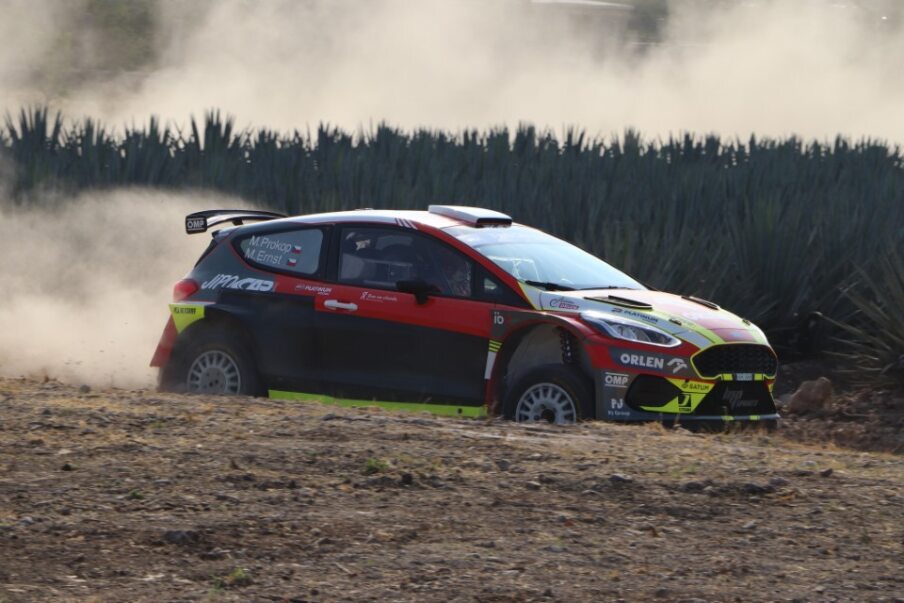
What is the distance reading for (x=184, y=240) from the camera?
1739cm

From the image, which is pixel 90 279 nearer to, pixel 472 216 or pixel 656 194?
pixel 656 194

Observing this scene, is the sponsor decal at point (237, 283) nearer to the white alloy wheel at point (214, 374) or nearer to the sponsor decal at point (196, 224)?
the white alloy wheel at point (214, 374)

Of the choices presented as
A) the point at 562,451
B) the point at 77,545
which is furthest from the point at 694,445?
the point at 77,545

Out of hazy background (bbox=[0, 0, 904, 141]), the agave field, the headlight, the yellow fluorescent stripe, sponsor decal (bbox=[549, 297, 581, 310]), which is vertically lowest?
the yellow fluorescent stripe

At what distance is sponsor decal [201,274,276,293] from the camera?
11.2 metres

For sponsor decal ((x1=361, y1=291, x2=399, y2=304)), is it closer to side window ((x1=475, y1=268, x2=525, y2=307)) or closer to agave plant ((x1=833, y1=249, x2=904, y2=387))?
side window ((x1=475, y1=268, x2=525, y2=307))

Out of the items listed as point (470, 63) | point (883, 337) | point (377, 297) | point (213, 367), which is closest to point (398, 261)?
point (377, 297)

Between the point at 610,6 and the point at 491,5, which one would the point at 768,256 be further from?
the point at 610,6

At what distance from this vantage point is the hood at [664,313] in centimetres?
1009

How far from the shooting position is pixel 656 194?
17859 millimetres

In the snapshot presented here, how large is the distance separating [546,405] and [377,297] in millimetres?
1436

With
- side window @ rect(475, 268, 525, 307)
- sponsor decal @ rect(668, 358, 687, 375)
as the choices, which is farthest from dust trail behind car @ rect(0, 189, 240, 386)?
sponsor decal @ rect(668, 358, 687, 375)

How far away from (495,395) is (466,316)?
0.54 m

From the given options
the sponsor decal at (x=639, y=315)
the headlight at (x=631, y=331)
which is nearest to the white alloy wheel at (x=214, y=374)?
the headlight at (x=631, y=331)
